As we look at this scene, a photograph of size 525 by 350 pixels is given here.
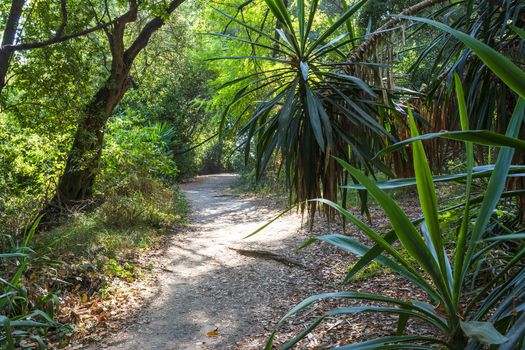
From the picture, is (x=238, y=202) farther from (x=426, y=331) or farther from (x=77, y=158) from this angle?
(x=426, y=331)

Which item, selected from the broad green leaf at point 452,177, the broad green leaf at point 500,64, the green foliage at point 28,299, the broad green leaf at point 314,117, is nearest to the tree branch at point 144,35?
the green foliage at point 28,299

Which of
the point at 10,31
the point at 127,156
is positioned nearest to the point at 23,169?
the point at 127,156

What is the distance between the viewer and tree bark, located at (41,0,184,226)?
6652 millimetres

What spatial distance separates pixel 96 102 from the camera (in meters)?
7.16

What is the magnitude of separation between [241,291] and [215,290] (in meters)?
0.31

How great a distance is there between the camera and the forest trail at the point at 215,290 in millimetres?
3575

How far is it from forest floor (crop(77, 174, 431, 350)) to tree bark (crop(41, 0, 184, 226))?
1.86 m

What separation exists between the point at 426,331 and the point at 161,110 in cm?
1317

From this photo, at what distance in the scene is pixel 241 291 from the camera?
4.58 metres

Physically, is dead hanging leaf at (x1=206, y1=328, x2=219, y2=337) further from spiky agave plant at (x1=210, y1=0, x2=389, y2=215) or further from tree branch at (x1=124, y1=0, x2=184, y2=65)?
tree branch at (x1=124, y1=0, x2=184, y2=65)

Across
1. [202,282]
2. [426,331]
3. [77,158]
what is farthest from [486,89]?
[77,158]

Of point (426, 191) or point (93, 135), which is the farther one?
point (93, 135)

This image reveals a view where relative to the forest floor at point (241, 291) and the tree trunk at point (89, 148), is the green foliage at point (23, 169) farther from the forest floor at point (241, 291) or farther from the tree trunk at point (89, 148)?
the forest floor at point (241, 291)

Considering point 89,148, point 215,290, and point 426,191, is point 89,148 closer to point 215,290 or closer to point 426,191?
point 215,290
